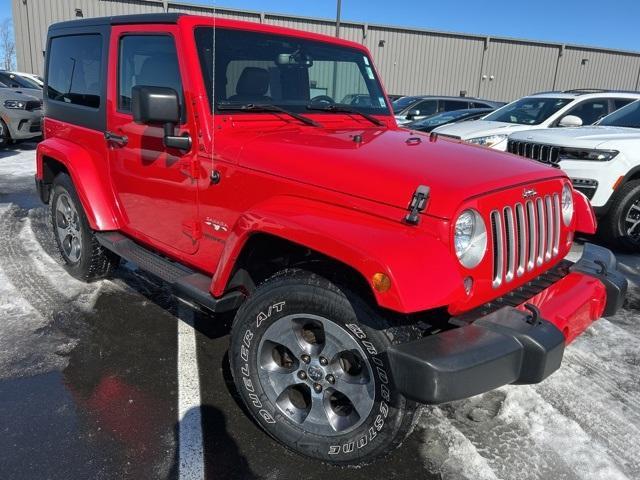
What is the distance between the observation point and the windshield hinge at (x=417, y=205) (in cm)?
214

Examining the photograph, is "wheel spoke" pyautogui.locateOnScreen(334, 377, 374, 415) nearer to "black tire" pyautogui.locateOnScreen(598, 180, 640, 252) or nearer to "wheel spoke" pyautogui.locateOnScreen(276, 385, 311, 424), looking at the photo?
"wheel spoke" pyautogui.locateOnScreen(276, 385, 311, 424)

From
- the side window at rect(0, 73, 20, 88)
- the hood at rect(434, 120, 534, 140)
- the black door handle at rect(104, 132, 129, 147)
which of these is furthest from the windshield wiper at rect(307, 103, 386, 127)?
the side window at rect(0, 73, 20, 88)

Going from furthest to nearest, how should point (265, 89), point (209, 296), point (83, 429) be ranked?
point (265, 89) < point (209, 296) < point (83, 429)

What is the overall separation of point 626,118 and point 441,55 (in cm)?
2723

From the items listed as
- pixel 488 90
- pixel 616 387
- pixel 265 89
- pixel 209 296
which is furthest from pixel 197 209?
pixel 488 90

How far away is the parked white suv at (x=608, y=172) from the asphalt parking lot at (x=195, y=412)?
65.8 inches

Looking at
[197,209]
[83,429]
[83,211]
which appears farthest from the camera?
[83,211]

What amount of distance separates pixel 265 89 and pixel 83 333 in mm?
2117

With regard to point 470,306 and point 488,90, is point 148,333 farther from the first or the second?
point 488,90

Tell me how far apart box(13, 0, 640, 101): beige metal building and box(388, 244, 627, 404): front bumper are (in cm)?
2712

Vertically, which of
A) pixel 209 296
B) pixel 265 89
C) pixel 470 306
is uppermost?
pixel 265 89

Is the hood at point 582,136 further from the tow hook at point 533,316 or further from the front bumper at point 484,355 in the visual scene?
the tow hook at point 533,316

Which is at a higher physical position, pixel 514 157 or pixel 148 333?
pixel 514 157

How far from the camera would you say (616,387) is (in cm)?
315
